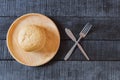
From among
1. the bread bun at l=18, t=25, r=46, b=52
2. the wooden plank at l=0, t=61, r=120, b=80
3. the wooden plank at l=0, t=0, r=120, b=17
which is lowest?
the wooden plank at l=0, t=61, r=120, b=80

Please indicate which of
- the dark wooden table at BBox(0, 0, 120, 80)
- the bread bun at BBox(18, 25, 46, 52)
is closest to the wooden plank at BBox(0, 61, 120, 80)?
the dark wooden table at BBox(0, 0, 120, 80)

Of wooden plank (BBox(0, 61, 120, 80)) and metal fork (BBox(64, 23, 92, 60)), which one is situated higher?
metal fork (BBox(64, 23, 92, 60))

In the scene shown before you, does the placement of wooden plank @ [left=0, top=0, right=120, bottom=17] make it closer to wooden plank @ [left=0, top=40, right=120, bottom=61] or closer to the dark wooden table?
the dark wooden table

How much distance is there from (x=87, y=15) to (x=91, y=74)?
8.2 inches

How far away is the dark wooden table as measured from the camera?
0.94 metres

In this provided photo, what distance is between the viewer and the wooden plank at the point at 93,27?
0.94 meters

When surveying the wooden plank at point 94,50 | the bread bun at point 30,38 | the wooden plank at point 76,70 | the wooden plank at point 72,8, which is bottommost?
the wooden plank at point 76,70

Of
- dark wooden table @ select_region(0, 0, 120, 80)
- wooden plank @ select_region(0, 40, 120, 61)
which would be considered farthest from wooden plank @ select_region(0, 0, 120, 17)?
wooden plank @ select_region(0, 40, 120, 61)

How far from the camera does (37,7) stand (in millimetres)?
955

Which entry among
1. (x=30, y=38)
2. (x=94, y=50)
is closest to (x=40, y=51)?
Answer: (x=30, y=38)

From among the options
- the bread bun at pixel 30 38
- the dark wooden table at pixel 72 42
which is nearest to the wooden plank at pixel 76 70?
the dark wooden table at pixel 72 42

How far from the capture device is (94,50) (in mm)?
938

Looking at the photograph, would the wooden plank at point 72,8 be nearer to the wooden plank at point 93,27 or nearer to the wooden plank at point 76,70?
the wooden plank at point 93,27

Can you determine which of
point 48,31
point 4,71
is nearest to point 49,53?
point 48,31
